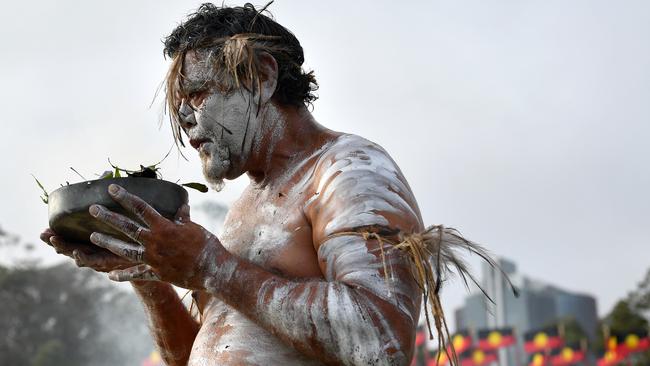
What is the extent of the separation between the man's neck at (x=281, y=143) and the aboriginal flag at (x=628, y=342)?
104 ft

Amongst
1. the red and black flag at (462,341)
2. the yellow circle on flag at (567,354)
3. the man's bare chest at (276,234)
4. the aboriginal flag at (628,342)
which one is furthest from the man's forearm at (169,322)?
the yellow circle on flag at (567,354)

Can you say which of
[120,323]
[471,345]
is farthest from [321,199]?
[120,323]

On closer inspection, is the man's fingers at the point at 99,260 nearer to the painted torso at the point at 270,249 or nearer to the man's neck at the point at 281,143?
the painted torso at the point at 270,249

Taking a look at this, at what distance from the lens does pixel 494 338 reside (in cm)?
3553

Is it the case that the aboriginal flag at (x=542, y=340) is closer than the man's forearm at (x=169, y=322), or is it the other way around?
the man's forearm at (x=169, y=322)

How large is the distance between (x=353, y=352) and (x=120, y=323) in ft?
163

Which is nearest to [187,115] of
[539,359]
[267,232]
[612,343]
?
[267,232]

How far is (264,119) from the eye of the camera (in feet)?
10.9

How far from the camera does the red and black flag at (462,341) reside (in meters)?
32.7

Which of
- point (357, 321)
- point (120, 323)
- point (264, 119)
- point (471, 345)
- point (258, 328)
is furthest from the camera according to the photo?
point (120, 323)

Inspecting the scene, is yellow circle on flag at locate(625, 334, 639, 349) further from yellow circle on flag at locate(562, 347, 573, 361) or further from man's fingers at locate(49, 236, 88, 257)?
man's fingers at locate(49, 236, 88, 257)

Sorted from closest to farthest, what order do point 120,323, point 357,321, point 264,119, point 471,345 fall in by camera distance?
1. point 357,321
2. point 264,119
3. point 471,345
4. point 120,323

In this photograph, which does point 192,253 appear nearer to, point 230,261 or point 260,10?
point 230,261

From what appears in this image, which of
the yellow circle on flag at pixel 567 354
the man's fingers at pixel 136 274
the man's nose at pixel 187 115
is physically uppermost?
the man's nose at pixel 187 115
